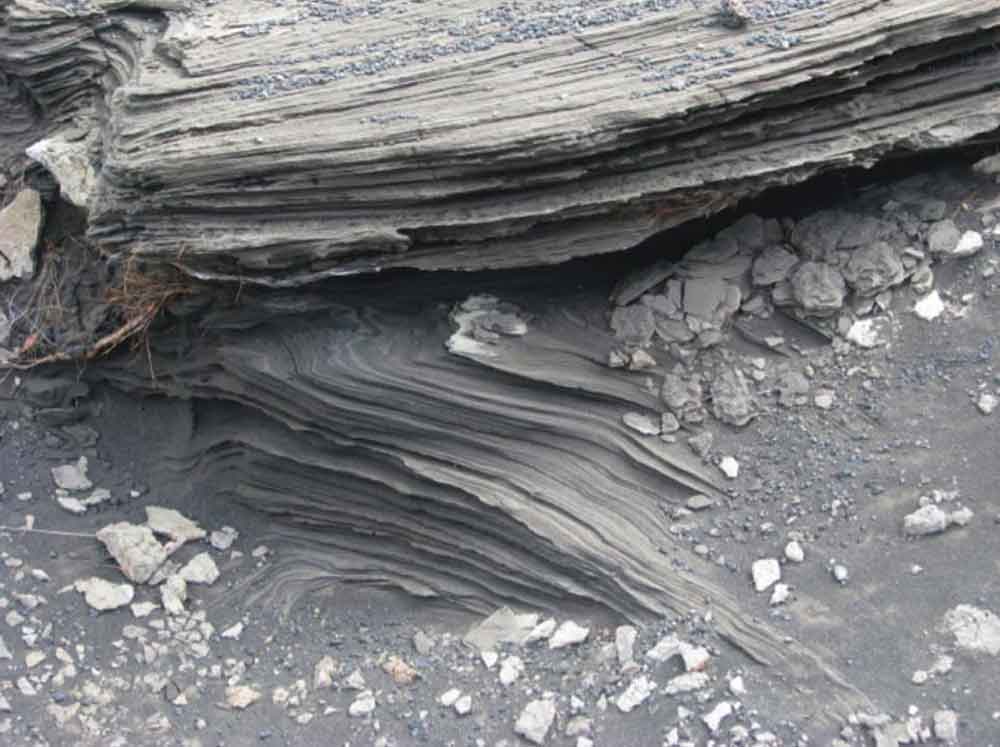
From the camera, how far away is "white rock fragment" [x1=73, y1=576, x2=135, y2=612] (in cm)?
552

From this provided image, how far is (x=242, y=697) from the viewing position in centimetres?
512

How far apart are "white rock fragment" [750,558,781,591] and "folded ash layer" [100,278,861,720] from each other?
6.0 inches

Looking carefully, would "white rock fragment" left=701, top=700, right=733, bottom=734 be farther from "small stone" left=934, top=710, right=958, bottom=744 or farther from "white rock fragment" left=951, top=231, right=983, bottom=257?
"white rock fragment" left=951, top=231, right=983, bottom=257

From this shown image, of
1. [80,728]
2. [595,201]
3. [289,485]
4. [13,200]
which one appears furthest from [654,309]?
[13,200]

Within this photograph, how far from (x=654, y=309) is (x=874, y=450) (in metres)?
1.10

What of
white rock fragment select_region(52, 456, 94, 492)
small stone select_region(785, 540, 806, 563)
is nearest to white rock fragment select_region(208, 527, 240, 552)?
white rock fragment select_region(52, 456, 94, 492)

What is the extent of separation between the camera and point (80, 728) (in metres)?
5.05

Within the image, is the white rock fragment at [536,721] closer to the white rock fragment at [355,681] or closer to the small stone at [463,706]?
the small stone at [463,706]

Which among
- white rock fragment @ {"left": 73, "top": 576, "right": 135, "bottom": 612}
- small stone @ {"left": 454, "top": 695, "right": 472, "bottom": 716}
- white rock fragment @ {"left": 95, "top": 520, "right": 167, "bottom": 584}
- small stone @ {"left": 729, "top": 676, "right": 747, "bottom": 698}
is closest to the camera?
small stone @ {"left": 729, "top": 676, "right": 747, "bottom": 698}

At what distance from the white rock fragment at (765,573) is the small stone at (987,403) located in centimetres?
104

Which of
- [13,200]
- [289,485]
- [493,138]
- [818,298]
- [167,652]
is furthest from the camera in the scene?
[13,200]

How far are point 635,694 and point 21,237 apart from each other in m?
4.07

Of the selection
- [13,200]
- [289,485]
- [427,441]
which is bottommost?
[289,485]

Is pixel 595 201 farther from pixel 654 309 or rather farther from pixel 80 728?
pixel 80 728
